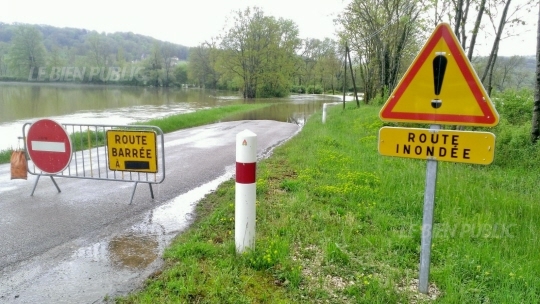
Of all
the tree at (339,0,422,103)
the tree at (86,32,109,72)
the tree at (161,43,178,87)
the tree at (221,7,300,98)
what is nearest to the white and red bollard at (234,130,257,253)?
the tree at (339,0,422,103)

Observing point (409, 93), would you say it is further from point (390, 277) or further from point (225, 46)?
point (225, 46)

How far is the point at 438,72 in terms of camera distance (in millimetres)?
2654

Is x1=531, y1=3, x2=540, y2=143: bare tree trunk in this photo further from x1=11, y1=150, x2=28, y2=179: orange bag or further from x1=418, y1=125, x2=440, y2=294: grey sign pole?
x1=11, y1=150, x2=28, y2=179: orange bag

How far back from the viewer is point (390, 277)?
10.2ft

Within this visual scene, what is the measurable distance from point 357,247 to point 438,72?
6.37 ft

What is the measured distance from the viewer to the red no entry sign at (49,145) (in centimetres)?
613

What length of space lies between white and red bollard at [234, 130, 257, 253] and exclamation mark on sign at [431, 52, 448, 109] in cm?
160

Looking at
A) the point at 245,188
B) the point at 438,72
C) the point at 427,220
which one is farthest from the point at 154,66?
the point at 427,220

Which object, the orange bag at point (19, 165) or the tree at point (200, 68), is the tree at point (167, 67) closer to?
the tree at point (200, 68)

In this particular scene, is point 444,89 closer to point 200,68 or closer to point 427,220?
point 427,220

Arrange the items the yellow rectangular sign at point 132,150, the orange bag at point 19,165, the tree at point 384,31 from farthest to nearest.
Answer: the tree at point 384,31
the orange bag at point 19,165
the yellow rectangular sign at point 132,150

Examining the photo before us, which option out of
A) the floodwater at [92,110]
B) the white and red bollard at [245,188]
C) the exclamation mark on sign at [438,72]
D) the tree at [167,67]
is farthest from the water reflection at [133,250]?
the tree at [167,67]

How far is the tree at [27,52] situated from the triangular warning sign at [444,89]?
82.2 m

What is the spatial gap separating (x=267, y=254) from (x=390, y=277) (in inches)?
44.0
